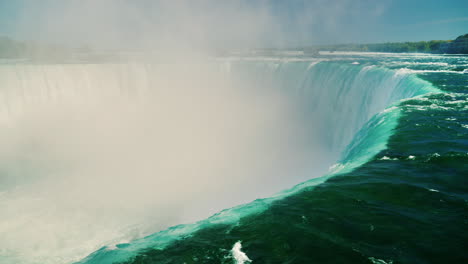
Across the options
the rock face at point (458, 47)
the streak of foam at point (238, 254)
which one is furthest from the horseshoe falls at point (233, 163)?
the rock face at point (458, 47)

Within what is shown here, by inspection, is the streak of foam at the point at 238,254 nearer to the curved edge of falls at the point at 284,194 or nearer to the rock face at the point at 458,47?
the curved edge of falls at the point at 284,194

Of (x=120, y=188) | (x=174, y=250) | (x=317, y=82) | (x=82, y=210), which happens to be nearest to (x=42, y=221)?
(x=82, y=210)

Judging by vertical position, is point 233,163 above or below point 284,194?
below

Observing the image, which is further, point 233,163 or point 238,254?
point 233,163

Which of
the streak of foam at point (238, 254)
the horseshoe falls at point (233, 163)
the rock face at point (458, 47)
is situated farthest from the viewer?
the rock face at point (458, 47)

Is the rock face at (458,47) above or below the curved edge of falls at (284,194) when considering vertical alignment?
above

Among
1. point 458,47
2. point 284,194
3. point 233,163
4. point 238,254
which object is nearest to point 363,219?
point 284,194

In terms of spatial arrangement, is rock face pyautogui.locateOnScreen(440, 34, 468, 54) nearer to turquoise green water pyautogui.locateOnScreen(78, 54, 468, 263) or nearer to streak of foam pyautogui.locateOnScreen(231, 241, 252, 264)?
turquoise green water pyautogui.locateOnScreen(78, 54, 468, 263)

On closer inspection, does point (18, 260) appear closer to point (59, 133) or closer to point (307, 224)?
point (307, 224)

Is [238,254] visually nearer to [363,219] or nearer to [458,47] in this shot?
[363,219]
